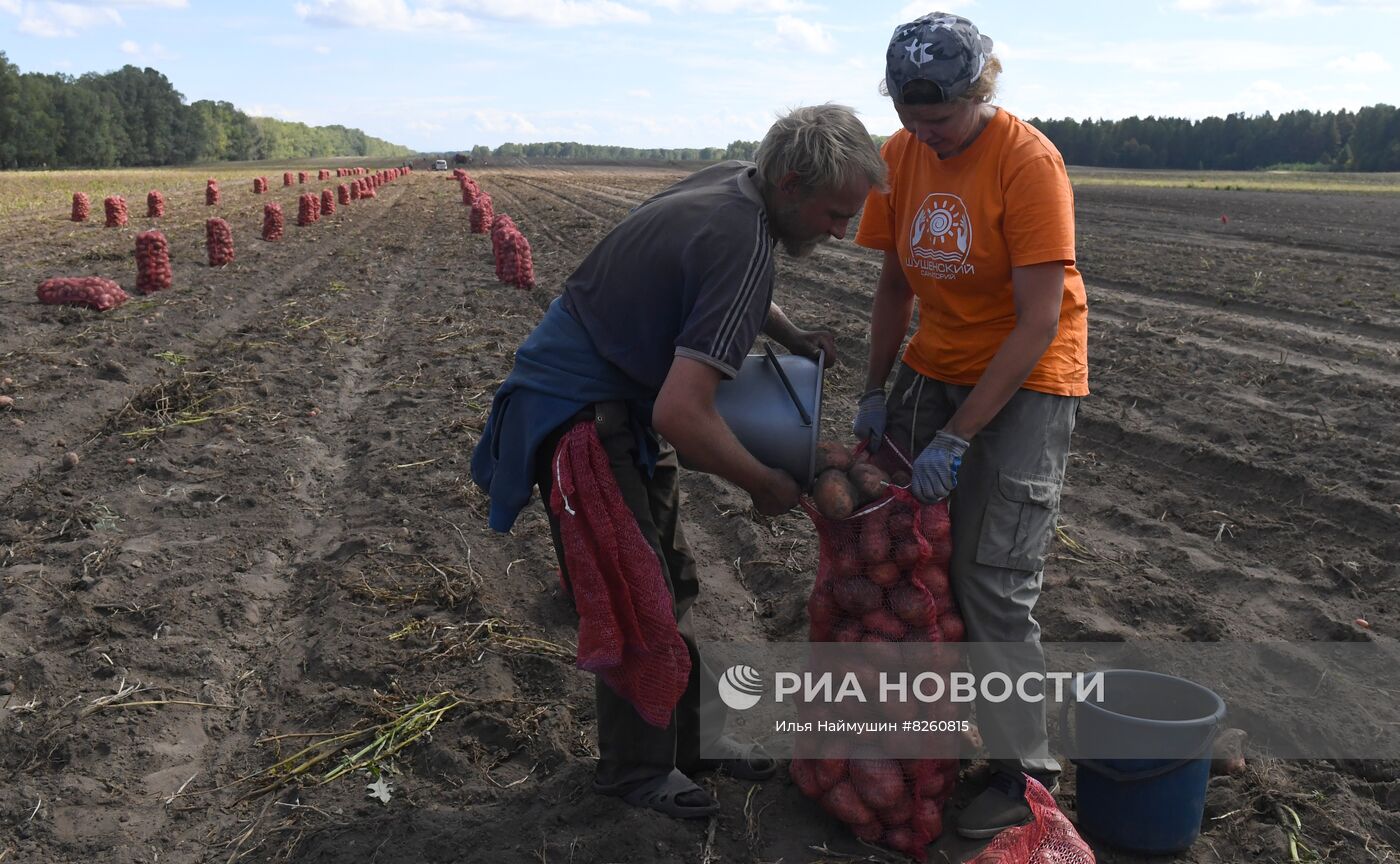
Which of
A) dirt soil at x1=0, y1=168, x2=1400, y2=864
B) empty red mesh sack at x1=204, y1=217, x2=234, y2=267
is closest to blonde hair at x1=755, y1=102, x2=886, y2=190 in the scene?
dirt soil at x1=0, y1=168, x2=1400, y2=864

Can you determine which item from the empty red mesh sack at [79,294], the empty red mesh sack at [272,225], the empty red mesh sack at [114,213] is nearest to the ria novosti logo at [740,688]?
the empty red mesh sack at [79,294]

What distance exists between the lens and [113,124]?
9088cm

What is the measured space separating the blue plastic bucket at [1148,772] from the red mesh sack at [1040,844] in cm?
33

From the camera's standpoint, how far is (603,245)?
280 centimetres

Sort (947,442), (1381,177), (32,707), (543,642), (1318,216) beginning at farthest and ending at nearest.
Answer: (1381,177) < (1318,216) < (543,642) < (32,707) < (947,442)

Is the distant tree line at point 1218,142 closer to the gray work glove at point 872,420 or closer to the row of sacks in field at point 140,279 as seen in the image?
the row of sacks in field at point 140,279

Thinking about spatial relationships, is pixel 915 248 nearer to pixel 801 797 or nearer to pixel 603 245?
pixel 603 245

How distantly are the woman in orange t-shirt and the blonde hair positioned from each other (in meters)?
0.22

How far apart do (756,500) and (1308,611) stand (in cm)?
277

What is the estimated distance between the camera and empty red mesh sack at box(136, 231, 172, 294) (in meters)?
11.5

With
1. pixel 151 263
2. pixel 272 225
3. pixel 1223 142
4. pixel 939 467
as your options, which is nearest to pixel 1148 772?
pixel 939 467

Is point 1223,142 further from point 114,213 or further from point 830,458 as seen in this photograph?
point 830,458

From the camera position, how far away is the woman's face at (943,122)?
104 inches

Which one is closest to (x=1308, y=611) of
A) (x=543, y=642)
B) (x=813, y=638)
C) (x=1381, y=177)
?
(x=813, y=638)
